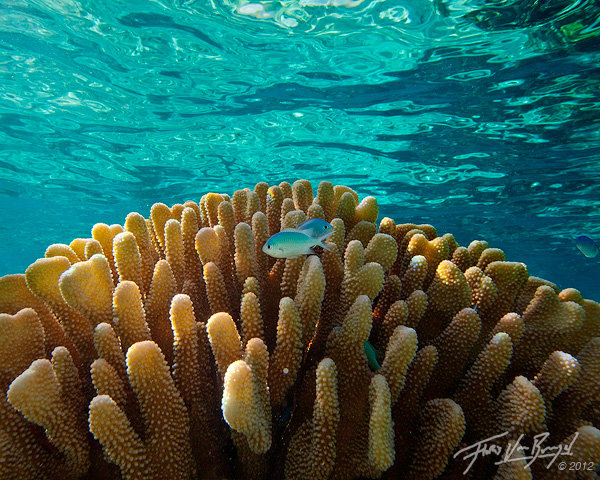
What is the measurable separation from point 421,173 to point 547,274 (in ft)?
108

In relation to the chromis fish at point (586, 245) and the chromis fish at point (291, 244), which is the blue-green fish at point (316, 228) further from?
the chromis fish at point (586, 245)

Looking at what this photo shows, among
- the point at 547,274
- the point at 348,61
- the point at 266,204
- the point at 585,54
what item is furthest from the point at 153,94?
the point at 547,274

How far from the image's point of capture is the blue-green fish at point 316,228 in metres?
2.18

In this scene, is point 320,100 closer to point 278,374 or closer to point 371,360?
point 371,360

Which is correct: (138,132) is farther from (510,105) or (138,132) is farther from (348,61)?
(510,105)

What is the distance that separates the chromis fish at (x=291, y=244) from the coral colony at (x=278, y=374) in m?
0.08

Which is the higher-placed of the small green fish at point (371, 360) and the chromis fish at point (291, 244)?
the chromis fish at point (291, 244)

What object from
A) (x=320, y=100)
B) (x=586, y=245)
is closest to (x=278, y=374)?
(x=586, y=245)

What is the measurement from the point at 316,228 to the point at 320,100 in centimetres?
1161

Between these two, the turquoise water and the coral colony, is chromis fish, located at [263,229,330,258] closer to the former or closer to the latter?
the coral colony

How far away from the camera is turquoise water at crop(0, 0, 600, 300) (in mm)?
8945

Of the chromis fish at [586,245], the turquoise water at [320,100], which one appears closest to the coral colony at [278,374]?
the chromis fish at [586,245]

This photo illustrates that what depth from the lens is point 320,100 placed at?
1258 centimetres

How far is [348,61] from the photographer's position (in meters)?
10.5
